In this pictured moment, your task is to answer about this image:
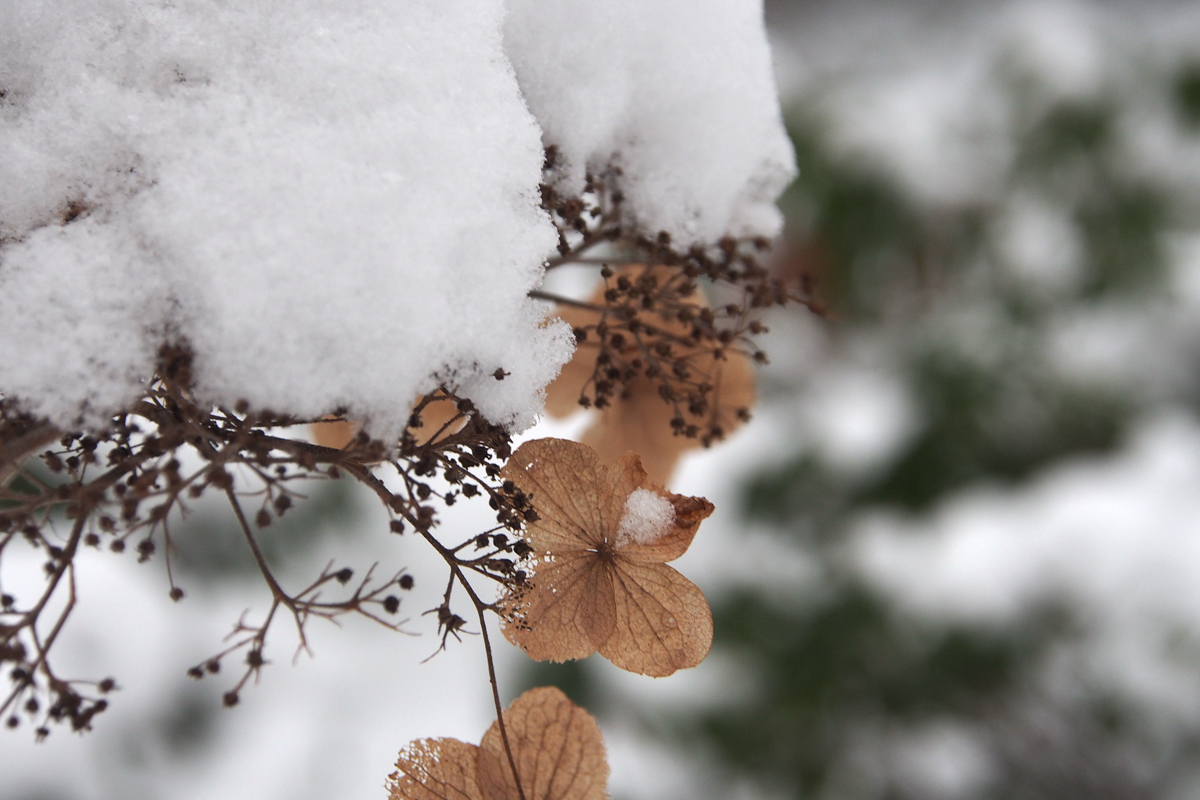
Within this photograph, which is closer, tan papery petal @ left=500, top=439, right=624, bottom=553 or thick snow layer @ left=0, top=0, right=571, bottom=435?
thick snow layer @ left=0, top=0, right=571, bottom=435

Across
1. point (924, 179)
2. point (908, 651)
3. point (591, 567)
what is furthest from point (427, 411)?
point (924, 179)

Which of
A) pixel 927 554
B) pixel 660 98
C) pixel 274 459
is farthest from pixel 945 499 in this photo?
pixel 274 459

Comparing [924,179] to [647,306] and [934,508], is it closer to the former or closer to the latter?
[934,508]

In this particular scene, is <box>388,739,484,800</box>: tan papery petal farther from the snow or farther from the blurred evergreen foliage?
the blurred evergreen foliage

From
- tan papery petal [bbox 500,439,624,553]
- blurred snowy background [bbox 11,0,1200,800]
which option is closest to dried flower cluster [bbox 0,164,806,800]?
tan papery petal [bbox 500,439,624,553]

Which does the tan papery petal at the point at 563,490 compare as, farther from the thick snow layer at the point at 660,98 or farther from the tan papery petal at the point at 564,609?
the thick snow layer at the point at 660,98

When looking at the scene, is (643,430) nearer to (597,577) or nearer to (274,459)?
(597,577)
